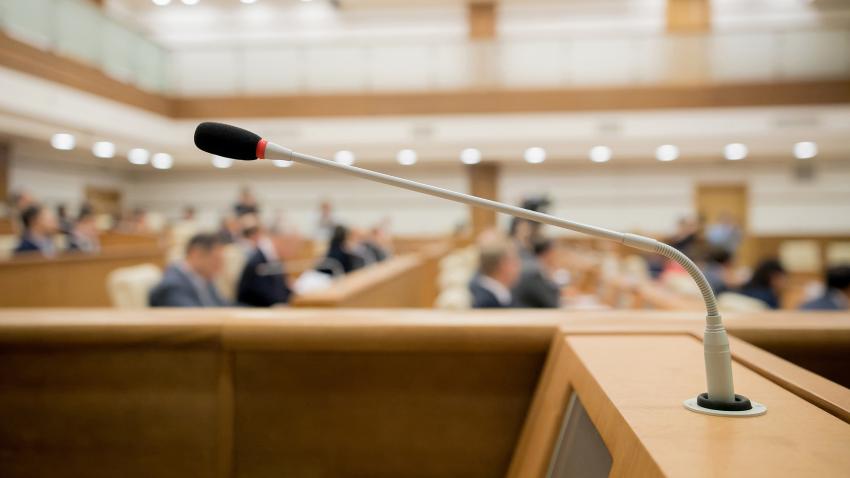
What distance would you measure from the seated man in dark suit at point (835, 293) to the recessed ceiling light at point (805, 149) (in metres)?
8.65

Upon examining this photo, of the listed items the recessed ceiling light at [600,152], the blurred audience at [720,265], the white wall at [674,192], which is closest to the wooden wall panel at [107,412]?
the blurred audience at [720,265]

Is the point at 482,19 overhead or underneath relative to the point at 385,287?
overhead

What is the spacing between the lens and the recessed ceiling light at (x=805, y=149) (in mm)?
11562

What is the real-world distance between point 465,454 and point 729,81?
1144 cm

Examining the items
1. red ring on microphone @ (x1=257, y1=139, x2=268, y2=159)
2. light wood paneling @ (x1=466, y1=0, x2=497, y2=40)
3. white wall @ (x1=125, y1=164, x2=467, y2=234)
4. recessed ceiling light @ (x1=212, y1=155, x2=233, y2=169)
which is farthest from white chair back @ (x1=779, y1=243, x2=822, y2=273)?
red ring on microphone @ (x1=257, y1=139, x2=268, y2=159)

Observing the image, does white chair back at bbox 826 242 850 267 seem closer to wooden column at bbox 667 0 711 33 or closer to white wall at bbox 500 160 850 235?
white wall at bbox 500 160 850 235

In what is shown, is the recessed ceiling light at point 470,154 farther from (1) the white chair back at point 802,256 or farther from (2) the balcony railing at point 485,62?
(1) the white chair back at point 802,256

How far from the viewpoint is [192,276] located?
13.0ft

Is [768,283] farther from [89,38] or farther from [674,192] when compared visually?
[674,192]

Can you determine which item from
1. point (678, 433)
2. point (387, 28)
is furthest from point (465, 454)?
point (387, 28)

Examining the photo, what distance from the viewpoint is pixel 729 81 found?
11172 mm

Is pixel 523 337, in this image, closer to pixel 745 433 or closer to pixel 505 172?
pixel 745 433

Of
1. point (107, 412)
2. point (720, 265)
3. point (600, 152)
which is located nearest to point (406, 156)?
point (600, 152)

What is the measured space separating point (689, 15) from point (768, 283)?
9.83 meters
